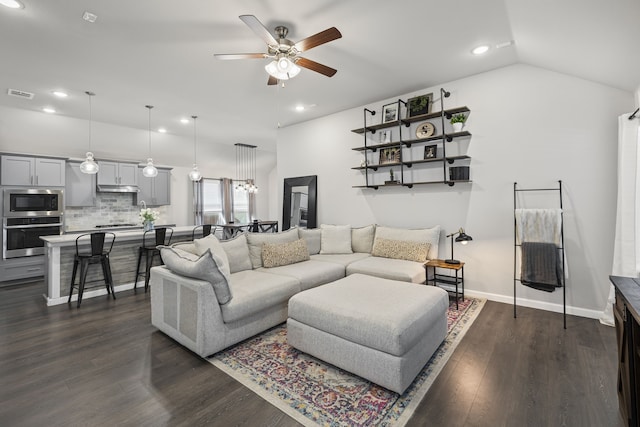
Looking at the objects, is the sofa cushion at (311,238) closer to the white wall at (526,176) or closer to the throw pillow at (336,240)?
the throw pillow at (336,240)

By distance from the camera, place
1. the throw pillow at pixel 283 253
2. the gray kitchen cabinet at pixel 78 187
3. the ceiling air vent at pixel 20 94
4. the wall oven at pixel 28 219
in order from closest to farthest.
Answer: the throw pillow at pixel 283 253
the ceiling air vent at pixel 20 94
the wall oven at pixel 28 219
the gray kitchen cabinet at pixel 78 187

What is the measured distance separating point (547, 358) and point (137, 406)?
10.1ft

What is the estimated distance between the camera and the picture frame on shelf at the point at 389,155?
4.46 meters

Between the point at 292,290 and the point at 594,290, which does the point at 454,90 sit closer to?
the point at 594,290

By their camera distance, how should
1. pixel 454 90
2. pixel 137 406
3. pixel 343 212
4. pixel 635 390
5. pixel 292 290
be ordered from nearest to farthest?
pixel 635 390 < pixel 137 406 < pixel 292 290 < pixel 454 90 < pixel 343 212

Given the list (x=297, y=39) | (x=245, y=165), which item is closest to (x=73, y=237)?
(x=297, y=39)

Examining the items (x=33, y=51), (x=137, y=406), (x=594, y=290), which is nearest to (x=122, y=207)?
(x=33, y=51)

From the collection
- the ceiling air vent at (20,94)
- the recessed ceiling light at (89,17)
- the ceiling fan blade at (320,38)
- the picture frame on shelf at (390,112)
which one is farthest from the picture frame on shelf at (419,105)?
the ceiling air vent at (20,94)

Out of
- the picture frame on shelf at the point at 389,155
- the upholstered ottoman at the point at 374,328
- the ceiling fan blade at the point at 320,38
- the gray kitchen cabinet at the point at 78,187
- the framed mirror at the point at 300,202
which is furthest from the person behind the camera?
the gray kitchen cabinet at the point at 78,187

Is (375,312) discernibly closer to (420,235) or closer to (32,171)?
(420,235)

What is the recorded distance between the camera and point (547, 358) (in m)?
2.36

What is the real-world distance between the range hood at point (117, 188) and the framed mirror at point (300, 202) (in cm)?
361

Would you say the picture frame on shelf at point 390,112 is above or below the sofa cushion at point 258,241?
above

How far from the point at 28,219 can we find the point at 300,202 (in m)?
4.88
